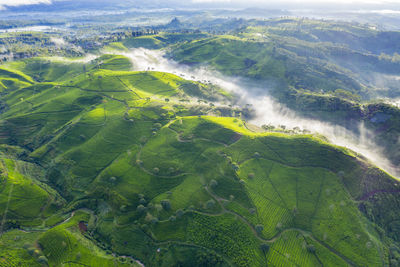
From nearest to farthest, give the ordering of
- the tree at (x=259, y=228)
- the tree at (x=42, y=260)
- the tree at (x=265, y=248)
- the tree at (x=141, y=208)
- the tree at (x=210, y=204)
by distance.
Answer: the tree at (x=42, y=260) → the tree at (x=265, y=248) → the tree at (x=259, y=228) → the tree at (x=210, y=204) → the tree at (x=141, y=208)

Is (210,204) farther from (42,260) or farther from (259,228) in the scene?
(42,260)

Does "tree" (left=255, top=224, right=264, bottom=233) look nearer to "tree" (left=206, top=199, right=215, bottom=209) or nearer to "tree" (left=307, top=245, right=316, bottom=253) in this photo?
"tree" (left=307, top=245, right=316, bottom=253)

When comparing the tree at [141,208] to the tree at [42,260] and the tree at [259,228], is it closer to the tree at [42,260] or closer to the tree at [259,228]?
the tree at [42,260]

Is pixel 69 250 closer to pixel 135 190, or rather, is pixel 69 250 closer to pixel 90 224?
pixel 90 224

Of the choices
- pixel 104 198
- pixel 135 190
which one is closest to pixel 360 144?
pixel 135 190

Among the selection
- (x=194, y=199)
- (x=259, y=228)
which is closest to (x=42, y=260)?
(x=194, y=199)

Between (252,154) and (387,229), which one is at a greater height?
(252,154)

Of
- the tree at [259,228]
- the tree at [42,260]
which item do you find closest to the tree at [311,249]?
the tree at [259,228]

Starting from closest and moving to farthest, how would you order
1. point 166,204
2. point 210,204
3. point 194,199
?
point 210,204, point 166,204, point 194,199
